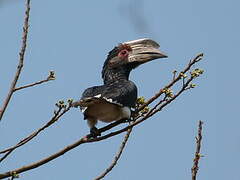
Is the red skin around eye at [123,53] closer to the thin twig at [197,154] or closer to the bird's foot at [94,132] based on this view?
the bird's foot at [94,132]

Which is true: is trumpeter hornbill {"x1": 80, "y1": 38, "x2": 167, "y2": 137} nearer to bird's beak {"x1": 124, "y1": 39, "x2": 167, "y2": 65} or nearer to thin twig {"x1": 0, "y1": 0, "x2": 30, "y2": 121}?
bird's beak {"x1": 124, "y1": 39, "x2": 167, "y2": 65}

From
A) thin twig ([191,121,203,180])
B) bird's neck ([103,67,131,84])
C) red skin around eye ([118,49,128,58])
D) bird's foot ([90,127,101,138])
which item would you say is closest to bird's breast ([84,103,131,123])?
bird's foot ([90,127,101,138])

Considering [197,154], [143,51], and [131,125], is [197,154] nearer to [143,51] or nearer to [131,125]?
[131,125]

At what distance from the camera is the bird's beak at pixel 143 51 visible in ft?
18.4

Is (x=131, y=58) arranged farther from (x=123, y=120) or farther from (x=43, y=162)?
(x=43, y=162)

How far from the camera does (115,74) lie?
5785mm

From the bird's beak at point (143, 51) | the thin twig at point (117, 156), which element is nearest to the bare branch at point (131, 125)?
the thin twig at point (117, 156)

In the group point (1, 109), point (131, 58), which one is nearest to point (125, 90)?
point (131, 58)

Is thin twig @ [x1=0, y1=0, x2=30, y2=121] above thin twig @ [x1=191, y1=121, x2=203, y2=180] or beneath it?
above

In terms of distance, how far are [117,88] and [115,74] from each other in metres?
0.79

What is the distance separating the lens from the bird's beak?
5.59 metres

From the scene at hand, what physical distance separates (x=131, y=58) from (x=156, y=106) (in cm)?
195

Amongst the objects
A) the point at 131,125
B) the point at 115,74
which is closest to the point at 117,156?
the point at 131,125

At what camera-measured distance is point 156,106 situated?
3.92 meters
